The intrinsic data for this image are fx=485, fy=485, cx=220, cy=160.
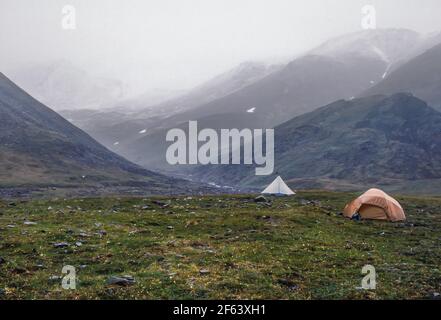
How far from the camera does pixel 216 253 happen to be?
25.7 m

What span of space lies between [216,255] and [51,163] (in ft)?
497

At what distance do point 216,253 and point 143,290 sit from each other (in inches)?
305

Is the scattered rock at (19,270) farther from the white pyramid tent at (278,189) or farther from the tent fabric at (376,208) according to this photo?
the white pyramid tent at (278,189)

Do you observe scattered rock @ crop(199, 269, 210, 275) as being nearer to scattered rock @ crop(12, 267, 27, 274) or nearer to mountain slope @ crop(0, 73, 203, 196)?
scattered rock @ crop(12, 267, 27, 274)

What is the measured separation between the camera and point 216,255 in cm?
2520

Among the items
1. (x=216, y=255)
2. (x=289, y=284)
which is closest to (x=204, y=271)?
(x=216, y=255)

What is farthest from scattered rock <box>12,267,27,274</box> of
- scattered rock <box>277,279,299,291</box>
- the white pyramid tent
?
the white pyramid tent

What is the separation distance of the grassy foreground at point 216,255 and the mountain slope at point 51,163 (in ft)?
335

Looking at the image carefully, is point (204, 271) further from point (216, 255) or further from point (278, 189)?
point (278, 189)

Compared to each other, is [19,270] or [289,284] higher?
[19,270]

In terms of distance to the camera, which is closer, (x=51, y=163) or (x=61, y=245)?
(x=61, y=245)

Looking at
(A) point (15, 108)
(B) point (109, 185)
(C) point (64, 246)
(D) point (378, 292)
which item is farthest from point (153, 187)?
(D) point (378, 292)

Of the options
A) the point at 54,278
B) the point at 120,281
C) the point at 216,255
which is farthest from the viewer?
the point at 216,255

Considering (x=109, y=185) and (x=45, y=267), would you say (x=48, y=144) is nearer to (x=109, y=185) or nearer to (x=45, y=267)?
(x=109, y=185)
